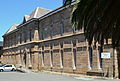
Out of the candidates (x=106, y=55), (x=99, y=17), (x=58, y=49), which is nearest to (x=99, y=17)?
(x=99, y=17)

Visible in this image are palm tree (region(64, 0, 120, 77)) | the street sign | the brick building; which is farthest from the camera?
the brick building

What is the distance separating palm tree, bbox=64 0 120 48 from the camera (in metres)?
7.49

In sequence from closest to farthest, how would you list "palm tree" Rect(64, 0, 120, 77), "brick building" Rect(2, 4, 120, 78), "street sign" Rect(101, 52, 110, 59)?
"palm tree" Rect(64, 0, 120, 77), "street sign" Rect(101, 52, 110, 59), "brick building" Rect(2, 4, 120, 78)

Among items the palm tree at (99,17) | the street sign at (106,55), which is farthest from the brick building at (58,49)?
the palm tree at (99,17)

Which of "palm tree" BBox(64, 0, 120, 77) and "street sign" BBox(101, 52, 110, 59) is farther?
"street sign" BBox(101, 52, 110, 59)

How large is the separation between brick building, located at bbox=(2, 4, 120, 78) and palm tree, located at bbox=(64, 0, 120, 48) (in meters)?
13.2

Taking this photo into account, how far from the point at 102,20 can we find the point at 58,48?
81.9ft

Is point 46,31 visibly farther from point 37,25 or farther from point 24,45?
point 24,45

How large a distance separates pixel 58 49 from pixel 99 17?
25.0 m

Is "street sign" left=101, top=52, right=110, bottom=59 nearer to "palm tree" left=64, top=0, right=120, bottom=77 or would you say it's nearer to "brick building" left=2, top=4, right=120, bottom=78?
"brick building" left=2, top=4, right=120, bottom=78

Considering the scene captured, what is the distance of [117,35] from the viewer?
8.62m

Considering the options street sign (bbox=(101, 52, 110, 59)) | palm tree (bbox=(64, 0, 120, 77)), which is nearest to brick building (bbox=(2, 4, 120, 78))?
street sign (bbox=(101, 52, 110, 59))

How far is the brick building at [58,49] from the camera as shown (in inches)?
988

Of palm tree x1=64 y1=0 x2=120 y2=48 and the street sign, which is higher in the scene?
palm tree x1=64 y1=0 x2=120 y2=48
